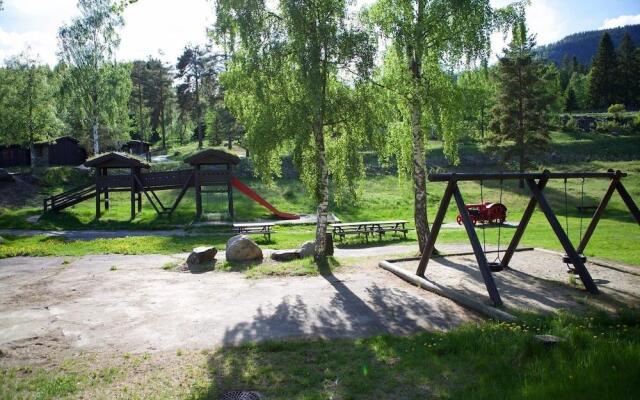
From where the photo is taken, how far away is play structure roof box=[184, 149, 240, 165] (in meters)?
29.4

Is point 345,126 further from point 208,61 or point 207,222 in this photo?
point 208,61

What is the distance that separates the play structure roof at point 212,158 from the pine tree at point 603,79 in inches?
3279

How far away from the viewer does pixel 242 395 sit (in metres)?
6.23

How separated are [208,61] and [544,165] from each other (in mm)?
44525

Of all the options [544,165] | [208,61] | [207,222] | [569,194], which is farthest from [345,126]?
[208,61]

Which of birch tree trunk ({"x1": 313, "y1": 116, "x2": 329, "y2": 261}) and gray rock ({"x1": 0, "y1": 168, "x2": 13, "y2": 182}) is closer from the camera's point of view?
birch tree trunk ({"x1": 313, "y1": 116, "x2": 329, "y2": 261})

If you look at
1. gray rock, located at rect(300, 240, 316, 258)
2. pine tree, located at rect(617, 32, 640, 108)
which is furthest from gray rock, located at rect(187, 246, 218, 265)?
pine tree, located at rect(617, 32, 640, 108)

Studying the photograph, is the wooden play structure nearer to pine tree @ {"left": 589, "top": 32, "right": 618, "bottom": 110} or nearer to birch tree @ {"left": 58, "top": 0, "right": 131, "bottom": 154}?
birch tree @ {"left": 58, "top": 0, "right": 131, "bottom": 154}

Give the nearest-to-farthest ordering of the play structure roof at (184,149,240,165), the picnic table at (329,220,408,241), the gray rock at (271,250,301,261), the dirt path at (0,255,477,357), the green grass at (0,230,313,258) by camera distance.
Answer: the dirt path at (0,255,477,357) → the gray rock at (271,250,301,261) → the green grass at (0,230,313,258) → the picnic table at (329,220,408,241) → the play structure roof at (184,149,240,165)

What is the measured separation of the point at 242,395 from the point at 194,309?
477 centimetres

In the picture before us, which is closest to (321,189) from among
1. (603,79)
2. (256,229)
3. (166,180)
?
(256,229)

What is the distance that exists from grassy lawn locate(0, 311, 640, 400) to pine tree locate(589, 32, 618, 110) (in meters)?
95.4

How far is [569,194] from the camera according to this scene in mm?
38844

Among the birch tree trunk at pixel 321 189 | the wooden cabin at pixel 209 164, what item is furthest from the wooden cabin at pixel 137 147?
the birch tree trunk at pixel 321 189
